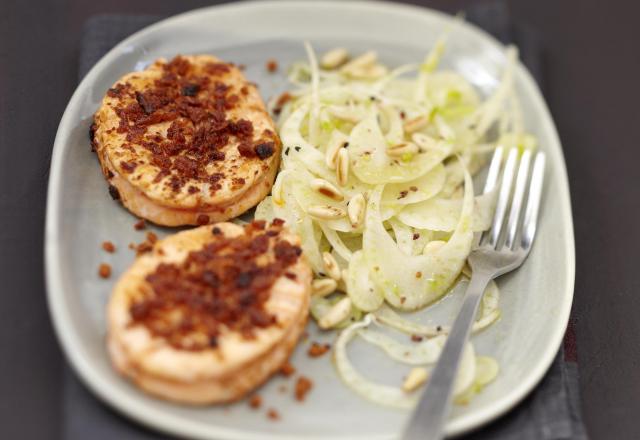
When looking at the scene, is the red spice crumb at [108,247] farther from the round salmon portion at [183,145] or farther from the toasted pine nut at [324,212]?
the toasted pine nut at [324,212]

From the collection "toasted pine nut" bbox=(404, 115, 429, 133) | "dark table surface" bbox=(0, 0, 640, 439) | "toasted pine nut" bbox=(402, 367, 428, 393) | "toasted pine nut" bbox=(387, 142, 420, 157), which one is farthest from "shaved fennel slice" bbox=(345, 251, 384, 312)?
"dark table surface" bbox=(0, 0, 640, 439)

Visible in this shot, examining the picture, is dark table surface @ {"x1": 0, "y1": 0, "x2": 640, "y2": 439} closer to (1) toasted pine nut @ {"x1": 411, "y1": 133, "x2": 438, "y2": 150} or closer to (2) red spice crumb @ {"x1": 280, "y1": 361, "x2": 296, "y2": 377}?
(2) red spice crumb @ {"x1": 280, "y1": 361, "x2": 296, "y2": 377}

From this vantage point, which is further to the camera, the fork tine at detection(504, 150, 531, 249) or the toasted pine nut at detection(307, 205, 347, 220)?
the fork tine at detection(504, 150, 531, 249)

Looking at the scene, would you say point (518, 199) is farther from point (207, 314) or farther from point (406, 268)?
point (207, 314)

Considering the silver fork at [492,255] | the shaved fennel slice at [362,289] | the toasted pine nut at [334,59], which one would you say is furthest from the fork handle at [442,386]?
the toasted pine nut at [334,59]

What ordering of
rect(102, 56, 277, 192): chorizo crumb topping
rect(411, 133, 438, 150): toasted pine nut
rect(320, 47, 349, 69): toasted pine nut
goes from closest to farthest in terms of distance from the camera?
rect(102, 56, 277, 192): chorizo crumb topping
rect(411, 133, 438, 150): toasted pine nut
rect(320, 47, 349, 69): toasted pine nut

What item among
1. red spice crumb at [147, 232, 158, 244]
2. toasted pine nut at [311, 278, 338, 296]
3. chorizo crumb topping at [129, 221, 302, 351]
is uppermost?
chorizo crumb topping at [129, 221, 302, 351]
